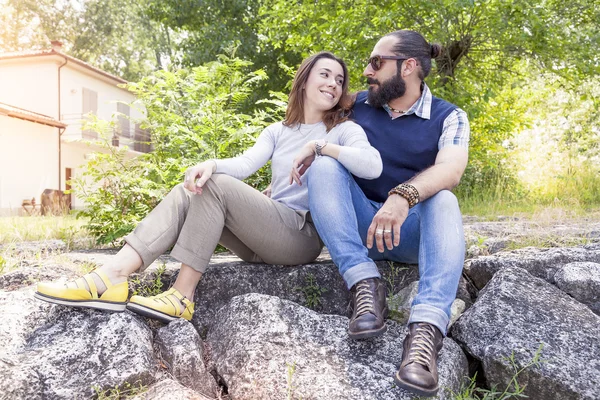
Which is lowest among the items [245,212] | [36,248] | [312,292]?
[36,248]

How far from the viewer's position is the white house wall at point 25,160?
56.0ft

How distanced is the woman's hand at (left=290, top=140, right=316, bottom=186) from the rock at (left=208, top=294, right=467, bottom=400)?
0.67 m

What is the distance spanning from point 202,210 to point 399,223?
0.98m

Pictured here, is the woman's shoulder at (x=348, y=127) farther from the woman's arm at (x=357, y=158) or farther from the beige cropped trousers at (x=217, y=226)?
the beige cropped trousers at (x=217, y=226)

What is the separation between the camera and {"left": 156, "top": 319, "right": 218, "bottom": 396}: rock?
239cm

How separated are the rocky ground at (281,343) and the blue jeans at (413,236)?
0.93 feet

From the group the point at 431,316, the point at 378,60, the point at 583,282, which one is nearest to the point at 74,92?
the point at 378,60

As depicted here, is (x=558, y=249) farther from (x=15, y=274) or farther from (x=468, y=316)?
(x=15, y=274)

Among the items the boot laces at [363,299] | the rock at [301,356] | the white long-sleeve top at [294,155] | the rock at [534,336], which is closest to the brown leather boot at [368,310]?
the boot laces at [363,299]

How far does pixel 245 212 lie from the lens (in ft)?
9.14

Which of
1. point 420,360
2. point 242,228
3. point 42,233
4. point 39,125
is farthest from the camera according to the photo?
point 39,125

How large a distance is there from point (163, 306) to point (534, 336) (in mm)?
1752

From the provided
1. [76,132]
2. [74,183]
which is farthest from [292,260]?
[76,132]

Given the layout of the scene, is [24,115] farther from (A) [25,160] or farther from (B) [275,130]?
(B) [275,130]
